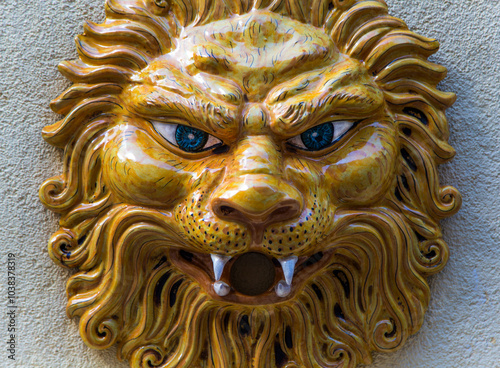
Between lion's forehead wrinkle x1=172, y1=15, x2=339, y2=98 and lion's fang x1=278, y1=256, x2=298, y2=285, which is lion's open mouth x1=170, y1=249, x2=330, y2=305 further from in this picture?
lion's forehead wrinkle x1=172, y1=15, x2=339, y2=98

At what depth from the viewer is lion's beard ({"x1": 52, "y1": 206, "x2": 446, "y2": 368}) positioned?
918mm

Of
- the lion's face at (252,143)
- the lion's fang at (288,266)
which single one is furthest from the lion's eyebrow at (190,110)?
the lion's fang at (288,266)

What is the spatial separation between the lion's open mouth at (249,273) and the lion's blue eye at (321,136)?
0.18 meters

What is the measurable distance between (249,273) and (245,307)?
0.19 ft

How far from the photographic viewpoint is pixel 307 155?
901 mm

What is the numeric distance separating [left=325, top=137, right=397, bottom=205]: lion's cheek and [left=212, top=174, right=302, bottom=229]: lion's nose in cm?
9

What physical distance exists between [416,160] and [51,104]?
0.62 m

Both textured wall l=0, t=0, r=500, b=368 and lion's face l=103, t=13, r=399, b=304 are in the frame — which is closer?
lion's face l=103, t=13, r=399, b=304

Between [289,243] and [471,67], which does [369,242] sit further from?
[471,67]

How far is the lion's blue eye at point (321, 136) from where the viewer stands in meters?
0.90

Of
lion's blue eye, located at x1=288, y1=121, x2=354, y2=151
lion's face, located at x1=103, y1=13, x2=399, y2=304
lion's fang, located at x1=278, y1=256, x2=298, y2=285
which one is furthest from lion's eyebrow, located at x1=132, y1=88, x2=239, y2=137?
lion's fang, located at x1=278, y1=256, x2=298, y2=285

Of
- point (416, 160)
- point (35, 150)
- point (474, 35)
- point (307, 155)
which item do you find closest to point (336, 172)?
point (307, 155)

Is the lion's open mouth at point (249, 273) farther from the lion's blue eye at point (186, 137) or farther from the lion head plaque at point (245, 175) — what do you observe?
the lion's blue eye at point (186, 137)

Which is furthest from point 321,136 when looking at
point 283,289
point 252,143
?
point 283,289
